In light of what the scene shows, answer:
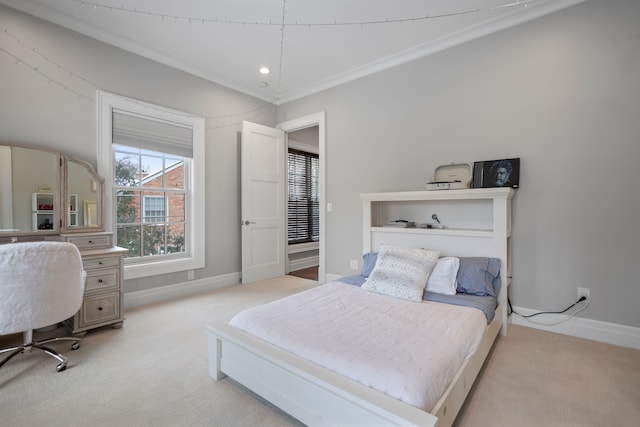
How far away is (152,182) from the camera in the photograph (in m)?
3.47

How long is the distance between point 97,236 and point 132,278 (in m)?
0.68

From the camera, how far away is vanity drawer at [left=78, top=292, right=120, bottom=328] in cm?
243

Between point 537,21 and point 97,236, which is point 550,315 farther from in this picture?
point 97,236

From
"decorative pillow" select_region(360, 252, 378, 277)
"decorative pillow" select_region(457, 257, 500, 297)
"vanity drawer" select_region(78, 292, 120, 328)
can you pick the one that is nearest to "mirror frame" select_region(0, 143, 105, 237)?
"vanity drawer" select_region(78, 292, 120, 328)

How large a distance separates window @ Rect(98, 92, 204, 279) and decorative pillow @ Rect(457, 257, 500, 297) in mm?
2992

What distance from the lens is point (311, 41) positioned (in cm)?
309

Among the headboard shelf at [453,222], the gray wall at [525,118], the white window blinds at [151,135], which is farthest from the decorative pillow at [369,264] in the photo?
the white window blinds at [151,135]

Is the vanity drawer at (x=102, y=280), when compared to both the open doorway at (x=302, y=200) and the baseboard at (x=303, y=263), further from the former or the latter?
the baseboard at (x=303, y=263)

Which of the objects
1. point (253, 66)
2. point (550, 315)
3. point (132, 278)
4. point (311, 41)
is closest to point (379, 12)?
point (311, 41)

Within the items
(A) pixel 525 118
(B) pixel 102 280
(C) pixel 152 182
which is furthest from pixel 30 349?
(A) pixel 525 118

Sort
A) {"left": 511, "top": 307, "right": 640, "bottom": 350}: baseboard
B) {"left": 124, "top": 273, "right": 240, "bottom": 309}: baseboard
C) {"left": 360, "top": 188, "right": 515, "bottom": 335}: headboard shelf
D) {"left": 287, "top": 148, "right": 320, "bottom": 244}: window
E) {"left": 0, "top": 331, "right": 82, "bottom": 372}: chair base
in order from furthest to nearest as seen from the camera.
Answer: {"left": 287, "top": 148, "right": 320, "bottom": 244}: window, {"left": 124, "top": 273, "right": 240, "bottom": 309}: baseboard, {"left": 360, "top": 188, "right": 515, "bottom": 335}: headboard shelf, {"left": 511, "top": 307, "right": 640, "bottom": 350}: baseboard, {"left": 0, "top": 331, "right": 82, "bottom": 372}: chair base

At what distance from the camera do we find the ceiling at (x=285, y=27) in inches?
99.8

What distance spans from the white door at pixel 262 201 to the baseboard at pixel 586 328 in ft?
10.0

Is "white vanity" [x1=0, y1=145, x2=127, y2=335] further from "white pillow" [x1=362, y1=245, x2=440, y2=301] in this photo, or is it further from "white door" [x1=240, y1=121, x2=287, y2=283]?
"white pillow" [x1=362, y1=245, x2=440, y2=301]
